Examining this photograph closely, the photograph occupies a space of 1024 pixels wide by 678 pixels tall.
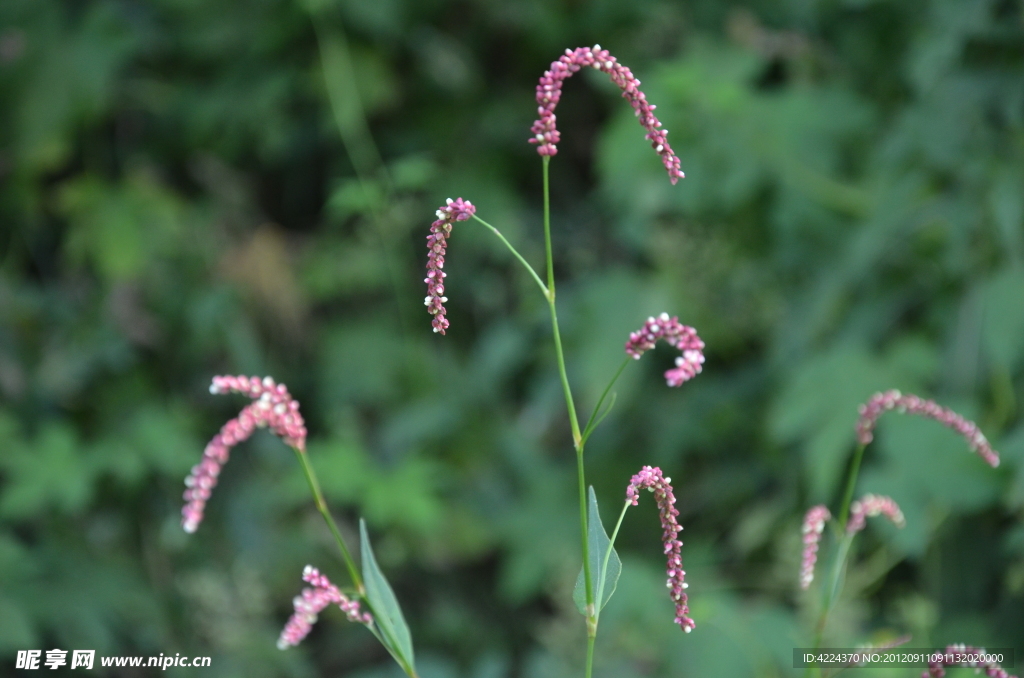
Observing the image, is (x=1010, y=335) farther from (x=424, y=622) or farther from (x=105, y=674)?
(x=105, y=674)

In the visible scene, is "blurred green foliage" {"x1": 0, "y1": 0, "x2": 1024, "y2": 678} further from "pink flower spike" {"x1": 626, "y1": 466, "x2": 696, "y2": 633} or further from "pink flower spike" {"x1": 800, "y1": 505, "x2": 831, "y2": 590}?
"pink flower spike" {"x1": 626, "y1": 466, "x2": 696, "y2": 633}

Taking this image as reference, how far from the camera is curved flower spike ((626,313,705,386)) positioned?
0.55 metres

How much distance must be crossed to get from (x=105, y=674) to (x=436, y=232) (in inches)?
73.0

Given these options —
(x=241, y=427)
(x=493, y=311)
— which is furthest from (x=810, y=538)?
(x=493, y=311)

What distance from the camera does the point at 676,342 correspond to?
572 millimetres

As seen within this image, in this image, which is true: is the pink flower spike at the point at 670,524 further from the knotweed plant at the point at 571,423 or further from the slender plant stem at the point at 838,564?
the slender plant stem at the point at 838,564

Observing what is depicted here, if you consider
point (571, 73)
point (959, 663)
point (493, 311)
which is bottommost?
point (959, 663)

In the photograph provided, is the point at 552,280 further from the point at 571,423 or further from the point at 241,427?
the point at 241,427

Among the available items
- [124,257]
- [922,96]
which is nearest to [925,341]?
[922,96]

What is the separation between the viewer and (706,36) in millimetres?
2242

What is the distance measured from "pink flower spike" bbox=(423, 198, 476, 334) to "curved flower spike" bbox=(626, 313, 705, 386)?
125 millimetres

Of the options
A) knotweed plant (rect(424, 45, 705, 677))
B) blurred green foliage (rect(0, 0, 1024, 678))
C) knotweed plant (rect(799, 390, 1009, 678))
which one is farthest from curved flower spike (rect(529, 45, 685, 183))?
blurred green foliage (rect(0, 0, 1024, 678))

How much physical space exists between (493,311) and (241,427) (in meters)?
1.78

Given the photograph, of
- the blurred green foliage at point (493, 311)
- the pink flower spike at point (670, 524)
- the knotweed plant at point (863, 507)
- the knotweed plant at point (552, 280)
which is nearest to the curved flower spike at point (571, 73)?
the knotweed plant at point (552, 280)
